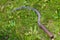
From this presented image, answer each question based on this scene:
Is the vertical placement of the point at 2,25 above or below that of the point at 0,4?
below

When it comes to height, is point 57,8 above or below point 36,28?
above

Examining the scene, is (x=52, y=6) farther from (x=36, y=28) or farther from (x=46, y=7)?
(x=36, y=28)

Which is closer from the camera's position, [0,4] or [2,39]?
[2,39]

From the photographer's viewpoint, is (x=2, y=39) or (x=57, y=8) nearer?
(x=2, y=39)

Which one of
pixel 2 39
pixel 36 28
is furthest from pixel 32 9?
pixel 2 39

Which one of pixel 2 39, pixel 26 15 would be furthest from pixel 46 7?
pixel 2 39

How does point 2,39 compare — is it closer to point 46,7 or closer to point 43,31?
point 43,31
